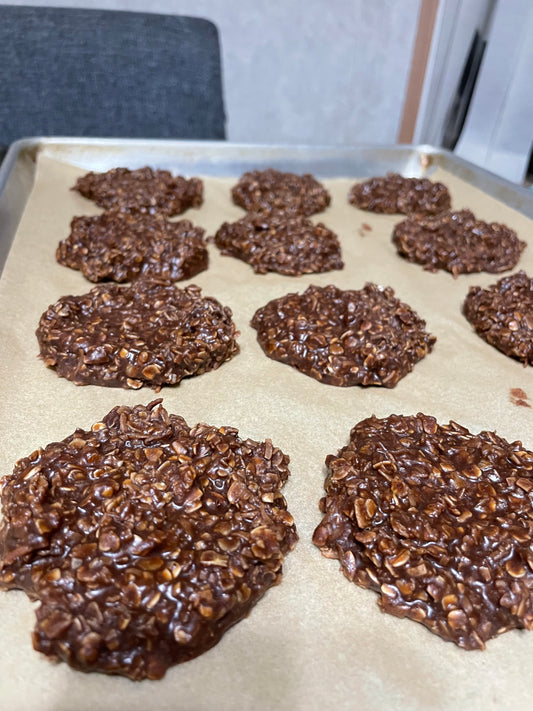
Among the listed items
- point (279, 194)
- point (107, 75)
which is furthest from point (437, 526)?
point (107, 75)

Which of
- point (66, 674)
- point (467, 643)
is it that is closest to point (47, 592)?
point (66, 674)

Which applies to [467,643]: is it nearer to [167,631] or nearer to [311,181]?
[167,631]

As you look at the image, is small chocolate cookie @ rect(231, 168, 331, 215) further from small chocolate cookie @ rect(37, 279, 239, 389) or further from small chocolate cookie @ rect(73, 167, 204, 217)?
small chocolate cookie @ rect(37, 279, 239, 389)

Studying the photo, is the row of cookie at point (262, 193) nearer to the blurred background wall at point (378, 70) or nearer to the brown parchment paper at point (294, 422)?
the brown parchment paper at point (294, 422)

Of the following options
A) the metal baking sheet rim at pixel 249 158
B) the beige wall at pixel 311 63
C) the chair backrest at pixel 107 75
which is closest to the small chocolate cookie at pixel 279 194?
the metal baking sheet rim at pixel 249 158

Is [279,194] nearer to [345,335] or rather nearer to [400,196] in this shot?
[400,196]

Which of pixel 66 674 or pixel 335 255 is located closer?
pixel 66 674
